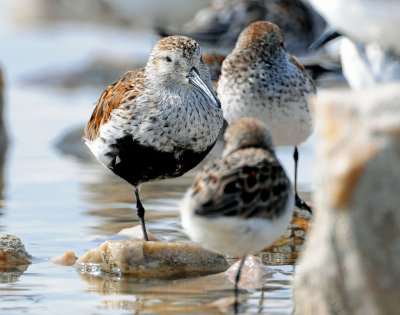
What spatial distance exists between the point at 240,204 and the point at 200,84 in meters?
1.70

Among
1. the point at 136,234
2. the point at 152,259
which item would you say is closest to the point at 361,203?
the point at 152,259

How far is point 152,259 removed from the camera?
5742 millimetres

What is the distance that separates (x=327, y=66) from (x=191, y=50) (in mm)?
2924

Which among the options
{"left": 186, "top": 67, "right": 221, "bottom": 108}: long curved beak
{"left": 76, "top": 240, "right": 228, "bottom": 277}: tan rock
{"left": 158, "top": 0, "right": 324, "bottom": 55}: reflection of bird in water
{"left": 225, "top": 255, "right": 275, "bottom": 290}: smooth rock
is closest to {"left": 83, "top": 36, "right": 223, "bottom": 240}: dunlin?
{"left": 186, "top": 67, "right": 221, "bottom": 108}: long curved beak

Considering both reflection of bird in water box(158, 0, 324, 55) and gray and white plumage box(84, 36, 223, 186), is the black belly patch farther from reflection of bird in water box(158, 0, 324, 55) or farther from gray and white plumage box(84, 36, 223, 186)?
reflection of bird in water box(158, 0, 324, 55)

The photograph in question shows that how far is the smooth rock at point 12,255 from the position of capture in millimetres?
5828

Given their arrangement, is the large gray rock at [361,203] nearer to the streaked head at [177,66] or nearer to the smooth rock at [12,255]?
the streaked head at [177,66]

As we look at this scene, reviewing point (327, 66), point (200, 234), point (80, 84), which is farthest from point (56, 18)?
point (200, 234)

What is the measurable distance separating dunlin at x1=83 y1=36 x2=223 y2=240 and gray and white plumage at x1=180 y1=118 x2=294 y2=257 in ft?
3.98

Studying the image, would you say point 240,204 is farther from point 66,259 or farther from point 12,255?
point 12,255

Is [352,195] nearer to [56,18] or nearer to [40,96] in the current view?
[40,96]

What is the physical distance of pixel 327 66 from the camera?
8578 mm

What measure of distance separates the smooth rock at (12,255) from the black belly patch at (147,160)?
34.8 inches

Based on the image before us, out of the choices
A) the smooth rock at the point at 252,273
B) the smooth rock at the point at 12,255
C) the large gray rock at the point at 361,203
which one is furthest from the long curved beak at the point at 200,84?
the large gray rock at the point at 361,203
